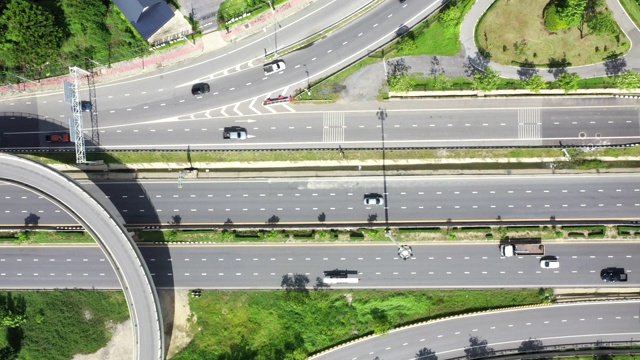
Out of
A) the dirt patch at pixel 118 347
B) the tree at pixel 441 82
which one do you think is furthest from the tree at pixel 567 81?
the dirt patch at pixel 118 347

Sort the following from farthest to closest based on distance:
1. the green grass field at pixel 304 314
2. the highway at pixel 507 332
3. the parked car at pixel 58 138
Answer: the parked car at pixel 58 138 < the highway at pixel 507 332 < the green grass field at pixel 304 314

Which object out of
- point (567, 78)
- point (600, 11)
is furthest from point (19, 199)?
point (600, 11)

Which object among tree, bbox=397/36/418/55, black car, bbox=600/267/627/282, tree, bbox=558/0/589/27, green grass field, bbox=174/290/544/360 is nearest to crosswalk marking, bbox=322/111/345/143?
tree, bbox=397/36/418/55

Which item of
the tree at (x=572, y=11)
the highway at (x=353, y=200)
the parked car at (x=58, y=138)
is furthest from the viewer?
the parked car at (x=58, y=138)

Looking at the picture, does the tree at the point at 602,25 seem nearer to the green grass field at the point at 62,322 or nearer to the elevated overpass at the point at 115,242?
the elevated overpass at the point at 115,242

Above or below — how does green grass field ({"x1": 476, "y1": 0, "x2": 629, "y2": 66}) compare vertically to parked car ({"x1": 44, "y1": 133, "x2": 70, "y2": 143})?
above

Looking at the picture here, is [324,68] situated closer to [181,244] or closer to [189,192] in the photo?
[189,192]

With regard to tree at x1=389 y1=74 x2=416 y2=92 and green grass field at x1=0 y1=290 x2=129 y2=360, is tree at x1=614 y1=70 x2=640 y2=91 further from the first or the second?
green grass field at x1=0 y1=290 x2=129 y2=360
